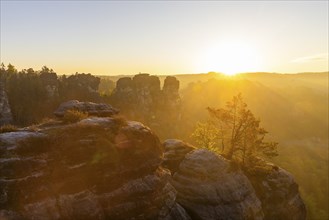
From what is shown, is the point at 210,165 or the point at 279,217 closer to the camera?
the point at 210,165

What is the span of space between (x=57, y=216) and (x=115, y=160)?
23.6 feet

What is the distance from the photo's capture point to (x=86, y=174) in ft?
95.0

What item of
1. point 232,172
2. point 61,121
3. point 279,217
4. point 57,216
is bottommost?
point 279,217

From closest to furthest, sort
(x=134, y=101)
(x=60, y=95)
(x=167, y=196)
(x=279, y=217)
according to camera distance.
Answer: (x=167, y=196) → (x=279, y=217) → (x=60, y=95) → (x=134, y=101)

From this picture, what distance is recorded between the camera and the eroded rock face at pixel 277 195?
4803cm

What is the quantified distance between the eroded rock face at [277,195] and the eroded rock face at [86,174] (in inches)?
665

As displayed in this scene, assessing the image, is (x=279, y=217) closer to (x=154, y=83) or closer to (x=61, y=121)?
(x=61, y=121)

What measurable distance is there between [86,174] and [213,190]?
1770 cm

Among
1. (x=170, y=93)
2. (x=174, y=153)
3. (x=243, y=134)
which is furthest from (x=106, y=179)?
(x=170, y=93)

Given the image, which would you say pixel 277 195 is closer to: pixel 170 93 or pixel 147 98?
pixel 147 98

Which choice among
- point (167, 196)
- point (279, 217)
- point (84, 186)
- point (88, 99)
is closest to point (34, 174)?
point (84, 186)

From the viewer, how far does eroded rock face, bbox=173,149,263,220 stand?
40.0m

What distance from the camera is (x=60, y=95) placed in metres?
124

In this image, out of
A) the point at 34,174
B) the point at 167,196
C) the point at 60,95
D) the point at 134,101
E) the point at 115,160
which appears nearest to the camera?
the point at 34,174
